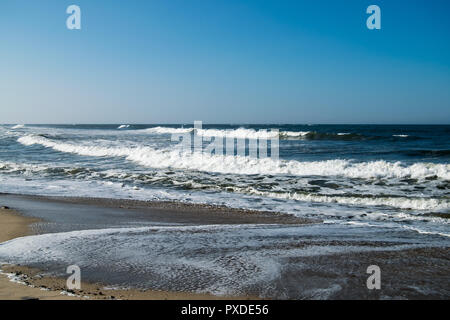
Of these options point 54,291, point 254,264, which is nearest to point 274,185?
point 254,264

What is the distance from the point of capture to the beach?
4.23m

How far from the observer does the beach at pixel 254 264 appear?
423cm

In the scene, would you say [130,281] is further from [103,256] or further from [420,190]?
[420,190]

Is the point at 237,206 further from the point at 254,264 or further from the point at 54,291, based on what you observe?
the point at 54,291

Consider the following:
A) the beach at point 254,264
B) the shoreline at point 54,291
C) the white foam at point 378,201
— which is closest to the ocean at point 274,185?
the white foam at point 378,201

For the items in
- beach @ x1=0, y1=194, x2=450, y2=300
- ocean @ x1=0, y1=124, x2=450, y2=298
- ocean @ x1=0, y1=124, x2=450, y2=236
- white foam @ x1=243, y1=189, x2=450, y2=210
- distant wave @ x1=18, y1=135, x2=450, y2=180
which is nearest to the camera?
beach @ x1=0, y1=194, x2=450, y2=300

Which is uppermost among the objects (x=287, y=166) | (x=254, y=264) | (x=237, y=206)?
(x=287, y=166)

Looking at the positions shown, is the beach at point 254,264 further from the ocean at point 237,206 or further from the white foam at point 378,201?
the white foam at point 378,201

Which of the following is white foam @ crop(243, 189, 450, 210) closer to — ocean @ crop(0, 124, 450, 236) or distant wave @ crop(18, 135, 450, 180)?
ocean @ crop(0, 124, 450, 236)

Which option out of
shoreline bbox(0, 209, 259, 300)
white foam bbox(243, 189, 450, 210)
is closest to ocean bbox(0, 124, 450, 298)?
white foam bbox(243, 189, 450, 210)

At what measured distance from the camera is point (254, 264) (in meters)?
5.20

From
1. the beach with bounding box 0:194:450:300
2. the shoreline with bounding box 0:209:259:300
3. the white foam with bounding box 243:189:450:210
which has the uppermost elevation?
the shoreline with bounding box 0:209:259:300

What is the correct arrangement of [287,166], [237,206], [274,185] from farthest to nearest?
[287,166]
[274,185]
[237,206]
